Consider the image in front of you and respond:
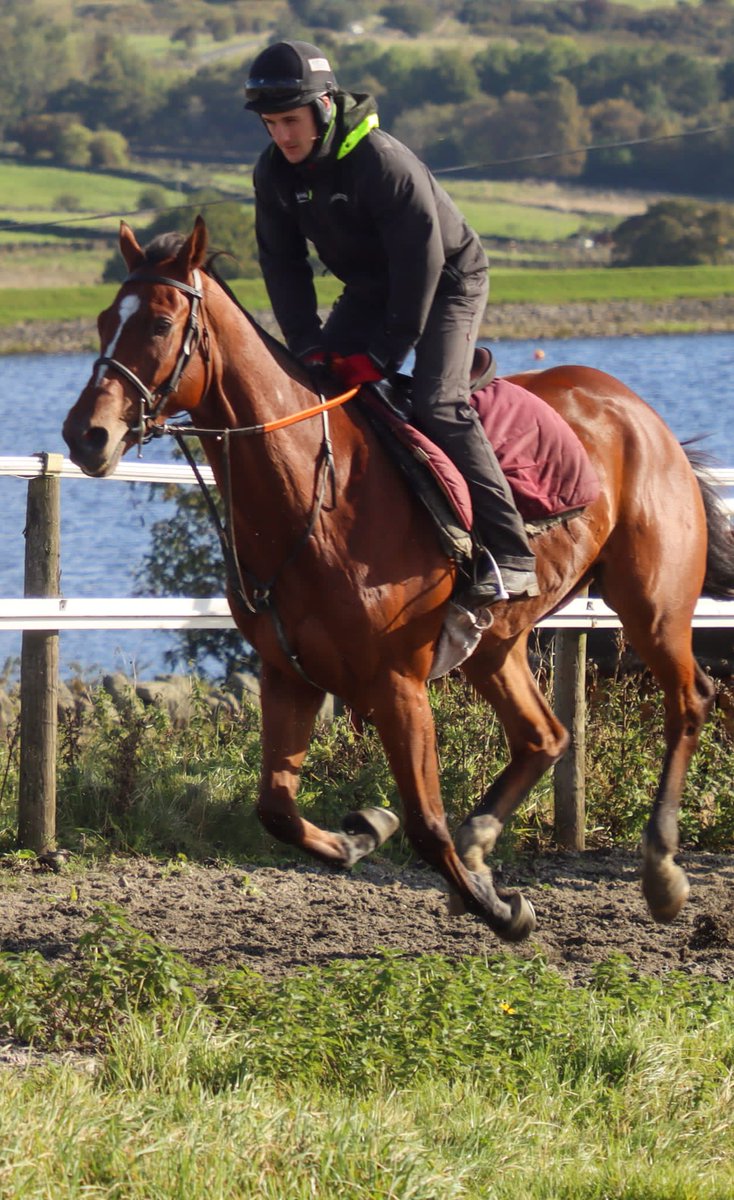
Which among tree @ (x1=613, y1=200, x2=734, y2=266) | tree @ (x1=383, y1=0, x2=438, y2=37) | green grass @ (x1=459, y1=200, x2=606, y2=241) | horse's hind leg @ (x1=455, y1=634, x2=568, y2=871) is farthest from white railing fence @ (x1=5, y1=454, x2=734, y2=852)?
tree @ (x1=383, y1=0, x2=438, y2=37)

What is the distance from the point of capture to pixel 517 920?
220 inches

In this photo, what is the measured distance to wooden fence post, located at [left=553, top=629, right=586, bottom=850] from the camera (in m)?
7.34

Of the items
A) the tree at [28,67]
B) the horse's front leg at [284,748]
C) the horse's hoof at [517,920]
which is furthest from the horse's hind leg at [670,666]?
the tree at [28,67]

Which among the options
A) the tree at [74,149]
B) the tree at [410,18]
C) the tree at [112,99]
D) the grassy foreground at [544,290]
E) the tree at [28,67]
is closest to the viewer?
the grassy foreground at [544,290]

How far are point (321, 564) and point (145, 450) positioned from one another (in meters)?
14.6

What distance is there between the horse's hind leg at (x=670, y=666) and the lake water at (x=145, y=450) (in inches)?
40.9

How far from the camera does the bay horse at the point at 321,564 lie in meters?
4.72

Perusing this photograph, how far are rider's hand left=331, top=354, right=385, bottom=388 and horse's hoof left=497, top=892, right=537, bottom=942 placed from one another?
181 centimetres

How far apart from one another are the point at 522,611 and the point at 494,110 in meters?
81.5

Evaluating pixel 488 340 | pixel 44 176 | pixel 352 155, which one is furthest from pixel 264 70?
pixel 44 176

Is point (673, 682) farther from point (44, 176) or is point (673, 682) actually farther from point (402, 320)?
point (44, 176)

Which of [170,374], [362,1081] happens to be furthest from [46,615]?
[362,1081]

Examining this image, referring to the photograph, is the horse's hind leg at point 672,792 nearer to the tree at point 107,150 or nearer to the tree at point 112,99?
the tree at point 107,150

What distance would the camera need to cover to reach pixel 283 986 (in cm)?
473
